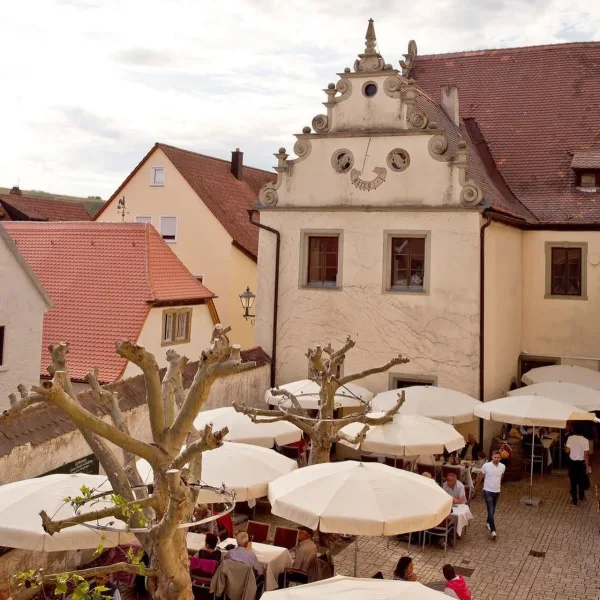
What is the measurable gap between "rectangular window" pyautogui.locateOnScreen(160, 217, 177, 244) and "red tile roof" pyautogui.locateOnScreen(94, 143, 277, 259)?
192 centimetres

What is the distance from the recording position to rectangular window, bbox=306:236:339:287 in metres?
20.8

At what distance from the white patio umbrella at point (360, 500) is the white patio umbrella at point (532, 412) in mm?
5640

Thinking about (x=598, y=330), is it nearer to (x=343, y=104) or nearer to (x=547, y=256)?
(x=547, y=256)

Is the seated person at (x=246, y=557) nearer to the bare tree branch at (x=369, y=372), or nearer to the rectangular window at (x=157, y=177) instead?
the bare tree branch at (x=369, y=372)

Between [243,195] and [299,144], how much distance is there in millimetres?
17633

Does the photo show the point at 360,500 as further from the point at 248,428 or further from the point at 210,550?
the point at 248,428

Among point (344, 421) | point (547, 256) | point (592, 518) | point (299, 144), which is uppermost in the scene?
point (299, 144)

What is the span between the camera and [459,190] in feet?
63.1

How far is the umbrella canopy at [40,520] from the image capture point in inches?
348

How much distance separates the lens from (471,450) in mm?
18078

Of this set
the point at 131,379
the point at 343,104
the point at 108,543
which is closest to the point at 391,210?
the point at 343,104

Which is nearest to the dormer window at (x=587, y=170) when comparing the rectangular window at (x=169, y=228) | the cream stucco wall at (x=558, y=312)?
the cream stucco wall at (x=558, y=312)

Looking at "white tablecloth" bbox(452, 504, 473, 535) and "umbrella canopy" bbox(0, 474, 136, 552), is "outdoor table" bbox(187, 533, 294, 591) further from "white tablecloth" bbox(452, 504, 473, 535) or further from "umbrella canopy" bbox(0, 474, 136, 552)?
"white tablecloth" bbox(452, 504, 473, 535)

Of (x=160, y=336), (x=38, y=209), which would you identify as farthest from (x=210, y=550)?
(x=38, y=209)
